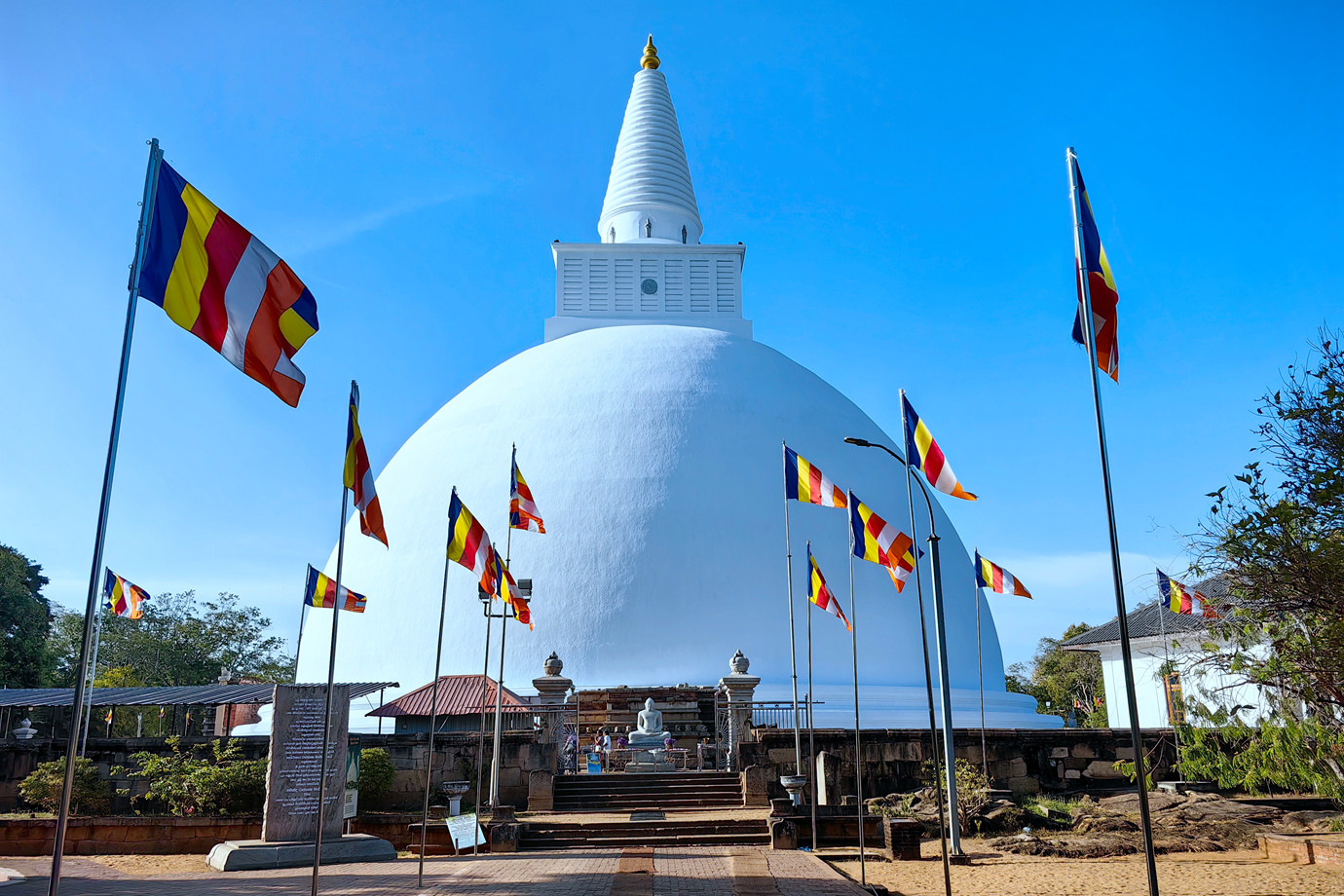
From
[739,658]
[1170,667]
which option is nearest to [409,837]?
[739,658]

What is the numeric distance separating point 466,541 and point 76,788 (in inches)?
330

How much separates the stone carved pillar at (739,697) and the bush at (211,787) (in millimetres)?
8910

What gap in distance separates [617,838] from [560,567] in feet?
30.0

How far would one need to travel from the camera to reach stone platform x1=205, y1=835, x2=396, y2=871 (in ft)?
42.0

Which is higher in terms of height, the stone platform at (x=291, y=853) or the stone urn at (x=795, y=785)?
the stone urn at (x=795, y=785)

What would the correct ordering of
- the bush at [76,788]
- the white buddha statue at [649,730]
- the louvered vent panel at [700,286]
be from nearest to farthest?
the bush at [76,788] < the white buddha statue at [649,730] < the louvered vent panel at [700,286]

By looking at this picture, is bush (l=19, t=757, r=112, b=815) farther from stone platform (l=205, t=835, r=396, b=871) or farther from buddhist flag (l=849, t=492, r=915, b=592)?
buddhist flag (l=849, t=492, r=915, b=592)

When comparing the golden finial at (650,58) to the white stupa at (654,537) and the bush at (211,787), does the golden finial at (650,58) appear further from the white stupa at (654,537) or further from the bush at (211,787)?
the bush at (211,787)

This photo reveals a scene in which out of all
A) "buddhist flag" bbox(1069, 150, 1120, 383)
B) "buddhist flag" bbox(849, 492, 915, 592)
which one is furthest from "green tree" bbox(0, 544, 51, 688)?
"buddhist flag" bbox(1069, 150, 1120, 383)

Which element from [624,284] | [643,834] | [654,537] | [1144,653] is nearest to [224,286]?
[643,834]

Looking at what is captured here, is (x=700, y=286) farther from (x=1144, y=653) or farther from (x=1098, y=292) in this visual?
(x=1098, y=292)

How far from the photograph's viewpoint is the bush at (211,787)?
1636 cm

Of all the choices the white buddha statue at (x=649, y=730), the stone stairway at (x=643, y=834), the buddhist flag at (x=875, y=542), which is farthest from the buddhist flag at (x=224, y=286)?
the white buddha statue at (x=649, y=730)

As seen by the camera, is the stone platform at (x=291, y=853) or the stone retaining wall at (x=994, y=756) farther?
the stone retaining wall at (x=994, y=756)
